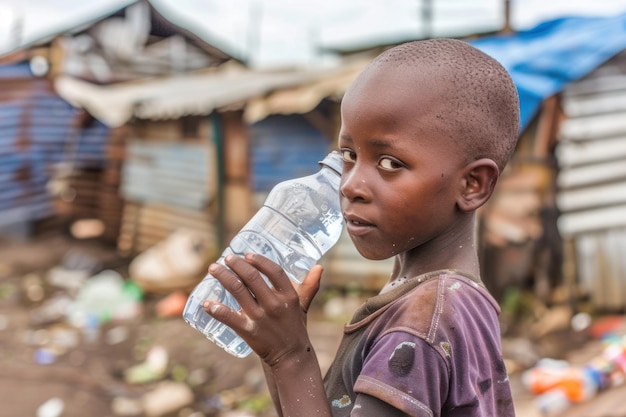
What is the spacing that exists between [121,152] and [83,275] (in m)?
2.68

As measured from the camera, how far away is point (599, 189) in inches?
249

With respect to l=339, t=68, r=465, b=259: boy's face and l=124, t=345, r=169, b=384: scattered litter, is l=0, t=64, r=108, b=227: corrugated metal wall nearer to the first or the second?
l=124, t=345, r=169, b=384: scattered litter

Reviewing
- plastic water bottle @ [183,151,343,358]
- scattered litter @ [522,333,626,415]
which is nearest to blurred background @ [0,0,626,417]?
scattered litter @ [522,333,626,415]

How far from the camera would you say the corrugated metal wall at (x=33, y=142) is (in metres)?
11.2

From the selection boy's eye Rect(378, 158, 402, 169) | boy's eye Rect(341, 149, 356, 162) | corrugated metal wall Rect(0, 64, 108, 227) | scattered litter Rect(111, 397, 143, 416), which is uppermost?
boy's eye Rect(378, 158, 402, 169)

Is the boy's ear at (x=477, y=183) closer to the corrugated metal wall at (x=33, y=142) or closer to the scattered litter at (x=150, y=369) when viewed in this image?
the scattered litter at (x=150, y=369)

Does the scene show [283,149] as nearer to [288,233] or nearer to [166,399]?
[166,399]

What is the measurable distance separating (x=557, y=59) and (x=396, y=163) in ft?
18.6

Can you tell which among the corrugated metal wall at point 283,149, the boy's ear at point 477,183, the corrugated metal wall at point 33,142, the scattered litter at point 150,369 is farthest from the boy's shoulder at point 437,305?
the corrugated metal wall at point 33,142

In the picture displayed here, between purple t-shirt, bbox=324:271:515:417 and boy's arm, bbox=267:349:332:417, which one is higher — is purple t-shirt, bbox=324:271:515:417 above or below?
above

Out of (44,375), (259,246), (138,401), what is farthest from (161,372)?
(259,246)

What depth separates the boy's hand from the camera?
108 centimetres

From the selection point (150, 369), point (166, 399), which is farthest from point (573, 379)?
point (150, 369)

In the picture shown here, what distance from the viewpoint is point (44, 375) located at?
5.66 meters
